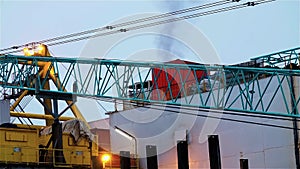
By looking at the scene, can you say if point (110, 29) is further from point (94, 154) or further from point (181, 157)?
point (181, 157)

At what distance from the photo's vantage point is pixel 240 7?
38562mm

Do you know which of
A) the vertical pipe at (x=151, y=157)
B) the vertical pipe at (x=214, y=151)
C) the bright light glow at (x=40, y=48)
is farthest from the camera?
the bright light glow at (x=40, y=48)

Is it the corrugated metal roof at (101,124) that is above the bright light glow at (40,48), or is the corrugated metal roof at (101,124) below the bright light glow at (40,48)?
below

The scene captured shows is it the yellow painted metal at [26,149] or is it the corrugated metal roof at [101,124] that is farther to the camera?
the corrugated metal roof at [101,124]

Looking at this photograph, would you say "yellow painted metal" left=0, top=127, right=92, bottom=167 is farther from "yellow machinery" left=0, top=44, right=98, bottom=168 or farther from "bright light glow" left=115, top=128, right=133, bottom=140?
"bright light glow" left=115, top=128, right=133, bottom=140

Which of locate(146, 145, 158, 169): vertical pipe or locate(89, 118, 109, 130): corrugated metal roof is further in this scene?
locate(89, 118, 109, 130): corrugated metal roof

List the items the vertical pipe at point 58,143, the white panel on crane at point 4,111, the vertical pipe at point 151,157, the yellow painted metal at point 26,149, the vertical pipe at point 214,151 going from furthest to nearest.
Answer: the white panel on crane at point 4,111
the vertical pipe at point 58,143
the yellow painted metal at point 26,149
the vertical pipe at point 151,157
the vertical pipe at point 214,151

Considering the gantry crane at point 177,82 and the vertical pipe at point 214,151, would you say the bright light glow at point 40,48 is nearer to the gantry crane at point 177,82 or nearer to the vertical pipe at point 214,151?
the gantry crane at point 177,82

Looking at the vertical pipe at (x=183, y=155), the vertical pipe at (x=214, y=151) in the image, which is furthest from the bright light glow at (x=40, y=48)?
the vertical pipe at (x=214, y=151)

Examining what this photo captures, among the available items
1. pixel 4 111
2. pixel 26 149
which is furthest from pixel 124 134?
pixel 26 149

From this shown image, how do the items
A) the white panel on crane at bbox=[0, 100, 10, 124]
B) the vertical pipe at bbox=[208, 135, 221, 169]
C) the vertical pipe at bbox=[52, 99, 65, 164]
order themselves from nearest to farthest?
the vertical pipe at bbox=[208, 135, 221, 169] → the vertical pipe at bbox=[52, 99, 65, 164] → the white panel on crane at bbox=[0, 100, 10, 124]

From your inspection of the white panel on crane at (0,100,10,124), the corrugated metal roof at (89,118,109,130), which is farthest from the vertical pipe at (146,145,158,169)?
the corrugated metal roof at (89,118,109,130)

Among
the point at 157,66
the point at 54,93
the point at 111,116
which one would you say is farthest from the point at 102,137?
the point at 157,66

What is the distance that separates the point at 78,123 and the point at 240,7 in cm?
1302
